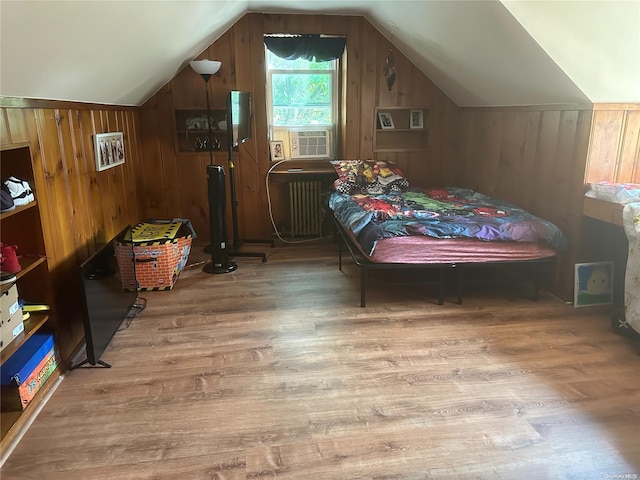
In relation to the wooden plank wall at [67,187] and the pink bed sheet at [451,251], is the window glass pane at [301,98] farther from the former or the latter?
the pink bed sheet at [451,251]

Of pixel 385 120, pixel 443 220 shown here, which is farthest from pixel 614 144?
pixel 385 120

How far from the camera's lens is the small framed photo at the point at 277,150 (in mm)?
4758

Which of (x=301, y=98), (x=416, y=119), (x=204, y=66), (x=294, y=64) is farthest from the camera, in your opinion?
(x=416, y=119)

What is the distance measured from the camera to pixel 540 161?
11.7ft

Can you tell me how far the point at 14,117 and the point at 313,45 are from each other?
3044 millimetres

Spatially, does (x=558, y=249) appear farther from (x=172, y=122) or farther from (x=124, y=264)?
(x=172, y=122)

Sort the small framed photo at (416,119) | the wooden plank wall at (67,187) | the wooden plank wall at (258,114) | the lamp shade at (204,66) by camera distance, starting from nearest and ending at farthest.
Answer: the wooden plank wall at (67,187), the lamp shade at (204,66), the wooden plank wall at (258,114), the small framed photo at (416,119)

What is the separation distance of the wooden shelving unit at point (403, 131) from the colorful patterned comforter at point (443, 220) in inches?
45.2

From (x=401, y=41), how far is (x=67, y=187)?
3.22 meters

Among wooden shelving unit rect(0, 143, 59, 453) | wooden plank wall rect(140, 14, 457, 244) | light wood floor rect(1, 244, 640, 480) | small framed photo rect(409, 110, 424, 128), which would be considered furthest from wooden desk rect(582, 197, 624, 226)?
wooden shelving unit rect(0, 143, 59, 453)

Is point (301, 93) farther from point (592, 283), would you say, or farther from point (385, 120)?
point (592, 283)

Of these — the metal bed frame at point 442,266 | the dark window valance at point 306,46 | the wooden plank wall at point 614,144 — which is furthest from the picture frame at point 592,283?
the dark window valance at point 306,46

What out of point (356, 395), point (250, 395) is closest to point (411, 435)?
point (356, 395)

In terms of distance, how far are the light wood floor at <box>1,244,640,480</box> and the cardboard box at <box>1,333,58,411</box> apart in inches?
4.5
